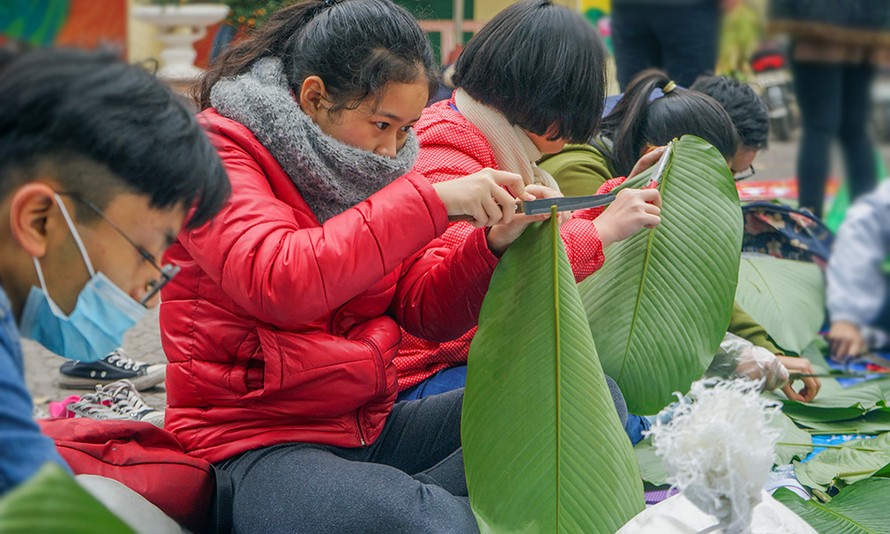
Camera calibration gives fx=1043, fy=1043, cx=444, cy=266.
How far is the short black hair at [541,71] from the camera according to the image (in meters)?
1.95

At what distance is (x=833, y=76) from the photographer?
363 cm

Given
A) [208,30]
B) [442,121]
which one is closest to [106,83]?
[442,121]

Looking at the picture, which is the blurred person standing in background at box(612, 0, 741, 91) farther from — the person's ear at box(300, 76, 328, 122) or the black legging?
the person's ear at box(300, 76, 328, 122)

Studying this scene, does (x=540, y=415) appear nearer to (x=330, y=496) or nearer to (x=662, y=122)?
(x=330, y=496)

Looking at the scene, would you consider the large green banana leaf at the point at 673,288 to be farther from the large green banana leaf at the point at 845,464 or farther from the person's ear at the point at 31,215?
the person's ear at the point at 31,215

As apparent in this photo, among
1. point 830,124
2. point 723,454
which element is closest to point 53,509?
point 723,454

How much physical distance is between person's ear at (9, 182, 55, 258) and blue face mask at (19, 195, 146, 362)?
0.05 ft

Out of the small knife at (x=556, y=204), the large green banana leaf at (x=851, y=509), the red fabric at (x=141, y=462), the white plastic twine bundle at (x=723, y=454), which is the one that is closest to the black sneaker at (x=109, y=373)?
the red fabric at (x=141, y=462)

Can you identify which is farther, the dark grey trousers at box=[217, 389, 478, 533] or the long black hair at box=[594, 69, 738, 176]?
the long black hair at box=[594, 69, 738, 176]

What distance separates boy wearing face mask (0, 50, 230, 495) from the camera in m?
1.04

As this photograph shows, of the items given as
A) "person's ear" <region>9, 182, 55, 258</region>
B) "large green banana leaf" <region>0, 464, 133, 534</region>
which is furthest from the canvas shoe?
"large green banana leaf" <region>0, 464, 133, 534</region>

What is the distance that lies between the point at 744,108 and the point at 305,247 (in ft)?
5.17

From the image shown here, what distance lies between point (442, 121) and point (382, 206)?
57 centimetres

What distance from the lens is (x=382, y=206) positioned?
1451mm
